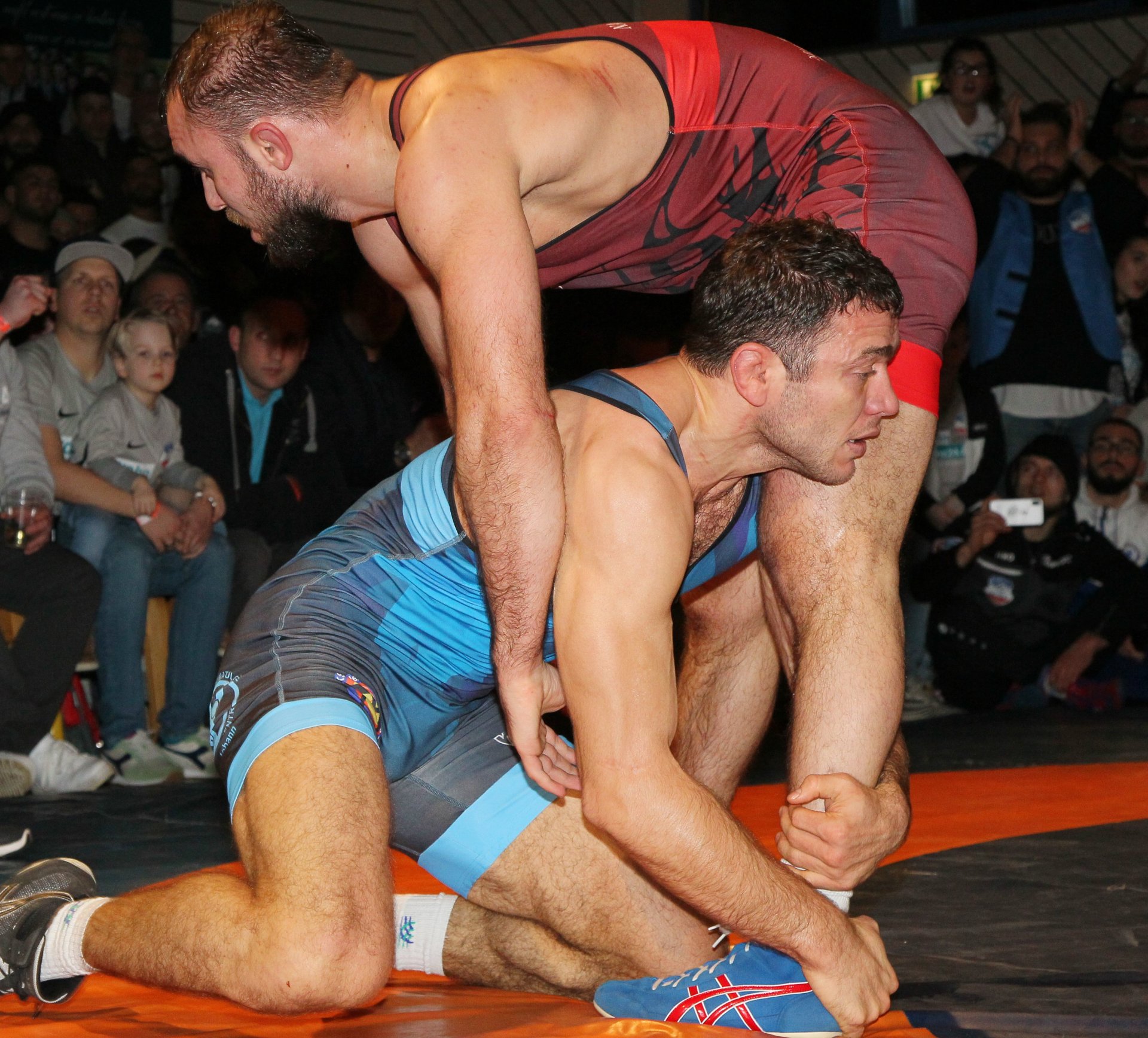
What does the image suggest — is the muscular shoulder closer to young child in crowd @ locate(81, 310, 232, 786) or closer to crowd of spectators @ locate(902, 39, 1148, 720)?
young child in crowd @ locate(81, 310, 232, 786)

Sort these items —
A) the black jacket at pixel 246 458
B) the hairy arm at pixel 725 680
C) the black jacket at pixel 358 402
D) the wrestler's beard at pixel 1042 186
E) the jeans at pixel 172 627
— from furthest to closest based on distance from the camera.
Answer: the wrestler's beard at pixel 1042 186, the black jacket at pixel 358 402, the black jacket at pixel 246 458, the jeans at pixel 172 627, the hairy arm at pixel 725 680

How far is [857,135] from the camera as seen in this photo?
221 cm

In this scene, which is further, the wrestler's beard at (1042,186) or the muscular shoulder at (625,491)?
the wrestler's beard at (1042,186)

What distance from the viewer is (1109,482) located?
6039mm

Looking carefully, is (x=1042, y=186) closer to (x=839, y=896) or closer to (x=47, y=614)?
(x=47, y=614)

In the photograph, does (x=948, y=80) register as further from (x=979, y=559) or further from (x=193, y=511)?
(x=193, y=511)

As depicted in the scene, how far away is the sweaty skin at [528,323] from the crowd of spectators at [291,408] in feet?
8.05

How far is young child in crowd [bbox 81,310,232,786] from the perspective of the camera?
4453 millimetres

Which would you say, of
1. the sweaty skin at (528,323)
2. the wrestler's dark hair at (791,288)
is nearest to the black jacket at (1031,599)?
the sweaty skin at (528,323)

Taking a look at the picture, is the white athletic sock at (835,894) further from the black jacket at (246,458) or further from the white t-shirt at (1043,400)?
the white t-shirt at (1043,400)

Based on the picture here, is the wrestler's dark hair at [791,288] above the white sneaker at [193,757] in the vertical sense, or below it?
above

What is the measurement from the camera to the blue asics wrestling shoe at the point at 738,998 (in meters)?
1.95

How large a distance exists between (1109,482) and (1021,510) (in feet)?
1.62

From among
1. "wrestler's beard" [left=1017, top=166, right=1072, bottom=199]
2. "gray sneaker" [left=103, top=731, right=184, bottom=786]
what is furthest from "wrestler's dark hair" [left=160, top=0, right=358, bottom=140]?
"wrestler's beard" [left=1017, top=166, right=1072, bottom=199]
